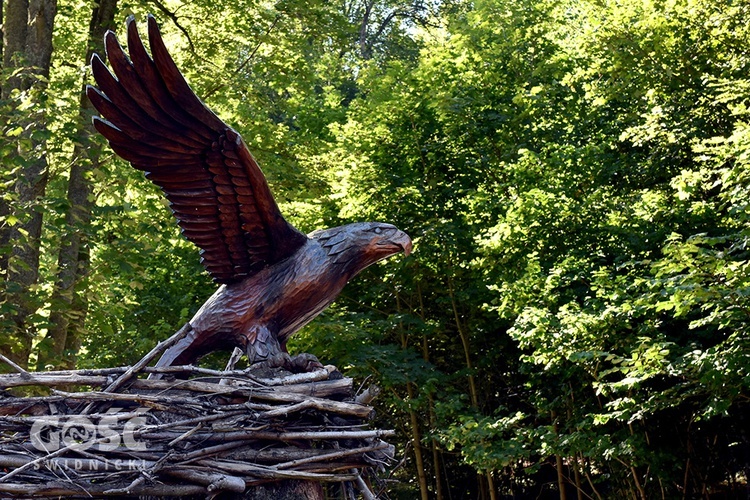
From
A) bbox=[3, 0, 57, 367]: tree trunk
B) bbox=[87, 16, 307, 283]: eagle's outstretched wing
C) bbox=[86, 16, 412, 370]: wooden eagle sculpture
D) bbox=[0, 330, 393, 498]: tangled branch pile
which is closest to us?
bbox=[0, 330, 393, 498]: tangled branch pile

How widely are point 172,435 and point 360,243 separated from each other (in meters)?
1.43

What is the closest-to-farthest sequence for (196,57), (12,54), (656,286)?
(656,286)
(12,54)
(196,57)

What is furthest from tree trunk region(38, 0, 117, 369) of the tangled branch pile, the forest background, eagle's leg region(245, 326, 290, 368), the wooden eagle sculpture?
the tangled branch pile

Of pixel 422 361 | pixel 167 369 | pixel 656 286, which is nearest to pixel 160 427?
pixel 167 369

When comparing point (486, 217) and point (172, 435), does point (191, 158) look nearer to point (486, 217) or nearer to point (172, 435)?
point (172, 435)

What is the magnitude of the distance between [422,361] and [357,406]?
9.78m

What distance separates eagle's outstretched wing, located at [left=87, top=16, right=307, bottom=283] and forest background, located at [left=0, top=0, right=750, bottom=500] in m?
4.71

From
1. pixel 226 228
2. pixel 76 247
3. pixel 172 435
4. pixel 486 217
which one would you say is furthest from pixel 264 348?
pixel 486 217

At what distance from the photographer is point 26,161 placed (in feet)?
28.5

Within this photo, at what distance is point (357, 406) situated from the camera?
374 centimetres

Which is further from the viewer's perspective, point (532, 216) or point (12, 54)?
point (532, 216)

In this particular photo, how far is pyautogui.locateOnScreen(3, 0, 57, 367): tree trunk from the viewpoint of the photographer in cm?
880

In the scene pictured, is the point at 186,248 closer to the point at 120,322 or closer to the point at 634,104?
the point at 120,322

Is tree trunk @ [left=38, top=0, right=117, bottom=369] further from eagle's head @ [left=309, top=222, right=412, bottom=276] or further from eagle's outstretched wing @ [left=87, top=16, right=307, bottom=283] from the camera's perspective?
eagle's head @ [left=309, top=222, right=412, bottom=276]
